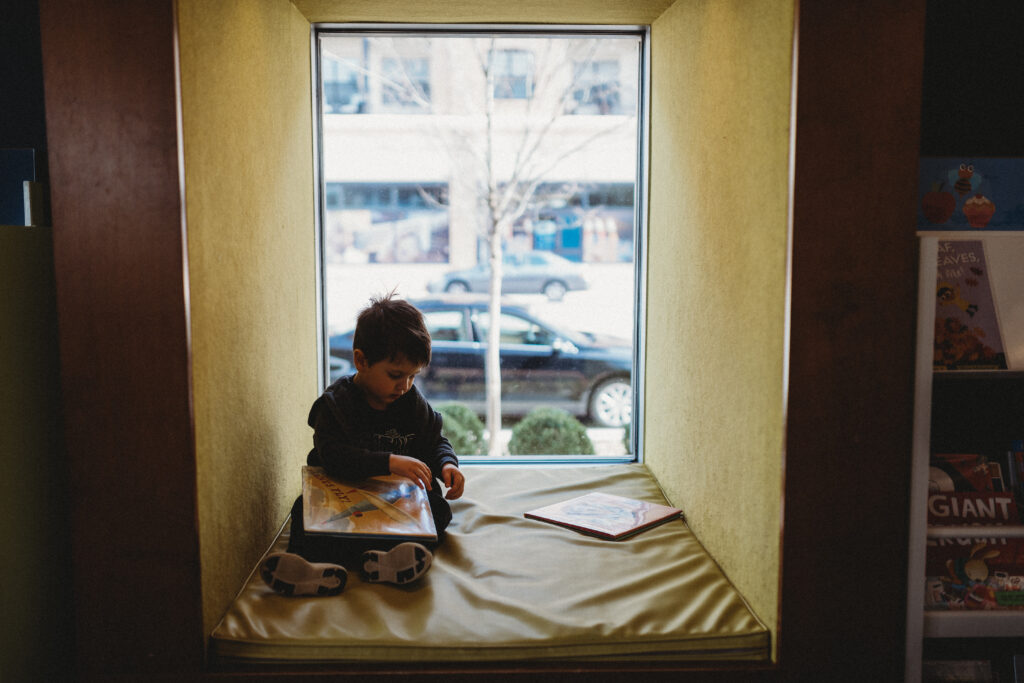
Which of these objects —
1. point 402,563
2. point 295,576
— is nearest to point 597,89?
point 402,563

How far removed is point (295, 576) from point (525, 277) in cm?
175

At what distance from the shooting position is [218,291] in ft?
5.16

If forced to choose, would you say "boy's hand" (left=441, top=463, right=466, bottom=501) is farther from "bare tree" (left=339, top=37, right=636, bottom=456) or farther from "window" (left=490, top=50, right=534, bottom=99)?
"window" (left=490, top=50, right=534, bottom=99)

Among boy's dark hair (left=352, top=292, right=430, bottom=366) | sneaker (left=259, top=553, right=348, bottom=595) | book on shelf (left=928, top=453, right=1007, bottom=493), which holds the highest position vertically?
boy's dark hair (left=352, top=292, right=430, bottom=366)

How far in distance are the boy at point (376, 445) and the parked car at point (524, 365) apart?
35.0 inches

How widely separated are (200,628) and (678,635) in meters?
0.97

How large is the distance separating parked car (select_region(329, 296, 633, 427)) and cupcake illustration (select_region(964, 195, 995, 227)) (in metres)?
1.39

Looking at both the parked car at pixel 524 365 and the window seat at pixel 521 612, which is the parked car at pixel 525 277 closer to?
the parked car at pixel 524 365

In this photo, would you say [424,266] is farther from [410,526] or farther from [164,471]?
[164,471]

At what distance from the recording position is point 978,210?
1.68 metres

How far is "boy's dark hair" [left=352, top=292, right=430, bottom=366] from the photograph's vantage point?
75.9 inches

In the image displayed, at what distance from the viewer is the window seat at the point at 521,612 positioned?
1.45 meters

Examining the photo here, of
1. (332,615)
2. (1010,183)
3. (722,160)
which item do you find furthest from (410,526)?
(1010,183)

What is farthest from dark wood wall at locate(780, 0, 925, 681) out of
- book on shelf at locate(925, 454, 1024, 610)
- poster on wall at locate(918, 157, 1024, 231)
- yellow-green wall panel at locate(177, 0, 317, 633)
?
yellow-green wall panel at locate(177, 0, 317, 633)
